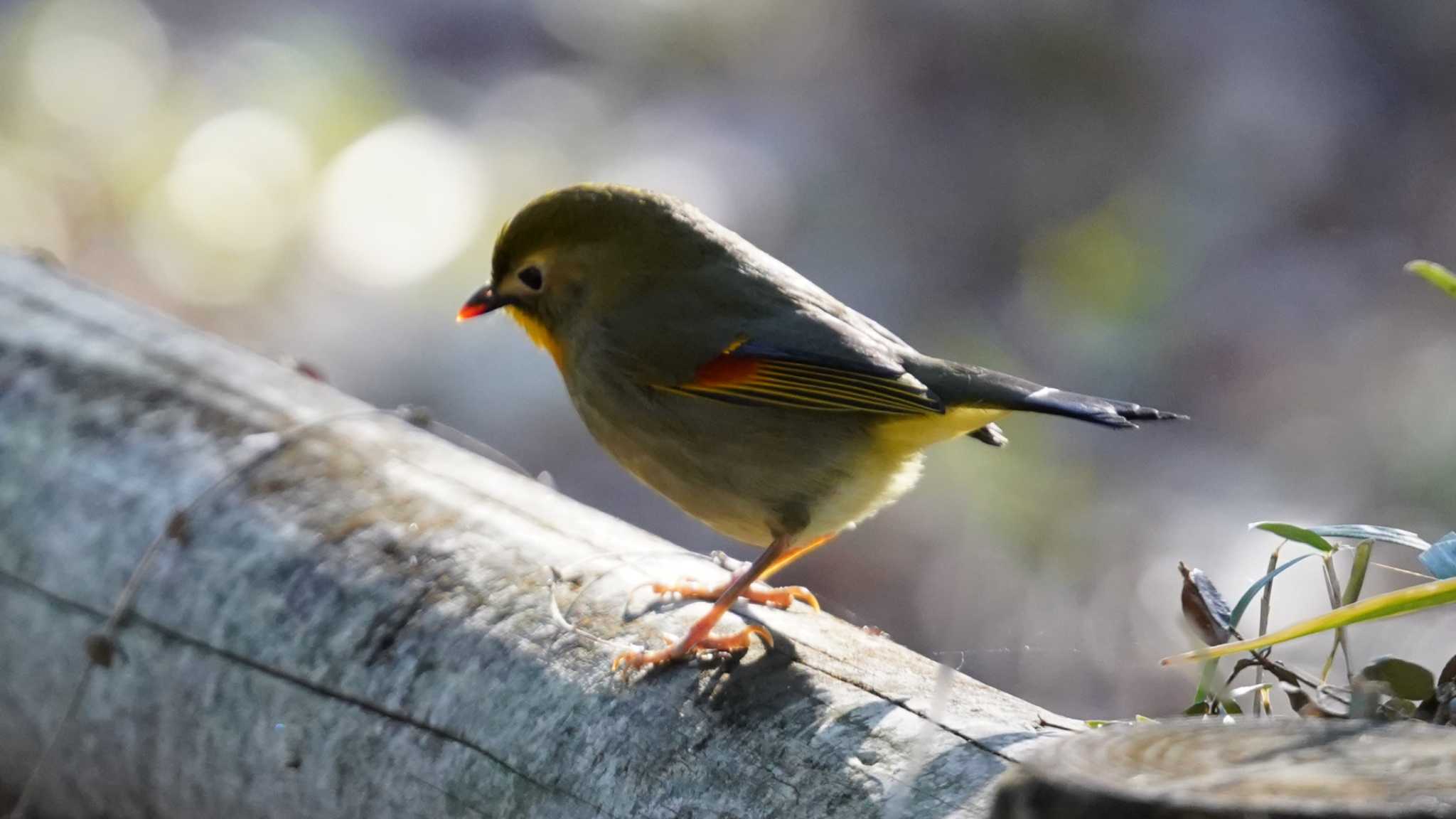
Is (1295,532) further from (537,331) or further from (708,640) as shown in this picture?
(537,331)

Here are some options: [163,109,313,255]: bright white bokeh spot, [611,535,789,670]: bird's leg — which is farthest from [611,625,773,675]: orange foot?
[163,109,313,255]: bright white bokeh spot

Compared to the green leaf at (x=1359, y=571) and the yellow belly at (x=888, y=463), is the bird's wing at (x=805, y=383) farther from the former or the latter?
the green leaf at (x=1359, y=571)

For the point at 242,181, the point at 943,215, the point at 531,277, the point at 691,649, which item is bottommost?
the point at 691,649

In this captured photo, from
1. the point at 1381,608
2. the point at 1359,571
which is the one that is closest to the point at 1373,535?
the point at 1359,571

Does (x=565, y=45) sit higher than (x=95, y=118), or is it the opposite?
(x=565, y=45)

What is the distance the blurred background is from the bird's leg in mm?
1842

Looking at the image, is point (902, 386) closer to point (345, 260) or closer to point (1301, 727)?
point (1301, 727)

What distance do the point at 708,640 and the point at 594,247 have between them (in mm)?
1154

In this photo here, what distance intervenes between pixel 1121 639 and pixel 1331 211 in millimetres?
3062

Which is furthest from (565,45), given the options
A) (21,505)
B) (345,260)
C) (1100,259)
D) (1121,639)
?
(21,505)

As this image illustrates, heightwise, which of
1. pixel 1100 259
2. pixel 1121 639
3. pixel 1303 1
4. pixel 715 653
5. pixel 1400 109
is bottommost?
pixel 715 653

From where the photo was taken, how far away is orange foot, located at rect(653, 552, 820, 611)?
3.09 m

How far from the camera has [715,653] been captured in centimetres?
270

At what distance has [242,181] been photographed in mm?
7809
